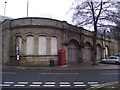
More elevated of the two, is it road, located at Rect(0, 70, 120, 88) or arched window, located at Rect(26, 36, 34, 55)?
arched window, located at Rect(26, 36, 34, 55)

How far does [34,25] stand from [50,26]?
2.51 meters

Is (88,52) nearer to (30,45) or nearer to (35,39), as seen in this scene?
(35,39)

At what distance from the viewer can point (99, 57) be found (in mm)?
29297

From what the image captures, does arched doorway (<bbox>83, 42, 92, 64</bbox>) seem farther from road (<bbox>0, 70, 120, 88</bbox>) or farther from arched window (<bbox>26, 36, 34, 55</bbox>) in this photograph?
road (<bbox>0, 70, 120, 88</bbox>)

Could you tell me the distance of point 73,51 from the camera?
21.3m

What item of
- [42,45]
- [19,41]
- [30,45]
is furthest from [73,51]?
[19,41]

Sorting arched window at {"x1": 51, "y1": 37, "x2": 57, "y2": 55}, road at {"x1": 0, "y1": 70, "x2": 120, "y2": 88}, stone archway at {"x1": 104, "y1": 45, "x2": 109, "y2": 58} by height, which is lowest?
road at {"x1": 0, "y1": 70, "x2": 120, "y2": 88}

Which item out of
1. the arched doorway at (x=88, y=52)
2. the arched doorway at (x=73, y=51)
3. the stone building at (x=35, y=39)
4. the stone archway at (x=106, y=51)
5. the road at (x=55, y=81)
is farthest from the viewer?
the stone archway at (x=106, y=51)

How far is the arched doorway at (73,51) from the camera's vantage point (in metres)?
20.9

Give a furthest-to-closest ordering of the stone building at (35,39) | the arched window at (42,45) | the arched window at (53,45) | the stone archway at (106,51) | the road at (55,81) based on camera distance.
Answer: the stone archway at (106,51) → the arched window at (53,45) → the arched window at (42,45) → the stone building at (35,39) → the road at (55,81)

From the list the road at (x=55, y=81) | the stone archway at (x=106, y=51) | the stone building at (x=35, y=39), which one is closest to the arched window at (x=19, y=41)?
the stone building at (x=35, y=39)

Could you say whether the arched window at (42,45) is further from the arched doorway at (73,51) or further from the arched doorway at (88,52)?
the arched doorway at (88,52)

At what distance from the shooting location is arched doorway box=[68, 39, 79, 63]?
20.9 m

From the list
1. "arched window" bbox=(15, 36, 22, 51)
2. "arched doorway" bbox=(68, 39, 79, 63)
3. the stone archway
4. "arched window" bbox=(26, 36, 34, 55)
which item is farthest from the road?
the stone archway
